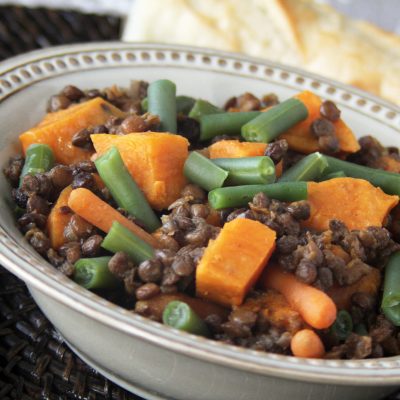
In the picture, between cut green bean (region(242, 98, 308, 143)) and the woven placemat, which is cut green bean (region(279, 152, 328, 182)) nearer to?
cut green bean (region(242, 98, 308, 143))

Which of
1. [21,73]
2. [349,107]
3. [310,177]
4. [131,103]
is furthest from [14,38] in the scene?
[310,177]

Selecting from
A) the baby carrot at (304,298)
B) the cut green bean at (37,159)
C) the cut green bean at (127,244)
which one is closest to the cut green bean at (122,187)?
the cut green bean at (127,244)

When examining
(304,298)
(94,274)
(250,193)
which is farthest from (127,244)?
(304,298)

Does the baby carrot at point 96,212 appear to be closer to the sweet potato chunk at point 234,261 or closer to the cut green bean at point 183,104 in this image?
the sweet potato chunk at point 234,261

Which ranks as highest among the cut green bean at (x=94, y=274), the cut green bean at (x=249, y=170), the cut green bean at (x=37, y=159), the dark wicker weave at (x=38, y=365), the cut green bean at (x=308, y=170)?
the cut green bean at (x=249, y=170)

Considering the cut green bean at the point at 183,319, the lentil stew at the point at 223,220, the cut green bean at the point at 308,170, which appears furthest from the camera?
the cut green bean at the point at 308,170

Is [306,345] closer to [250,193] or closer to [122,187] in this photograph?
[250,193]

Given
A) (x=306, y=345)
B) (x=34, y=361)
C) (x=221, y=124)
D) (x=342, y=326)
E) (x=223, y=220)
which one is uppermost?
(x=221, y=124)
